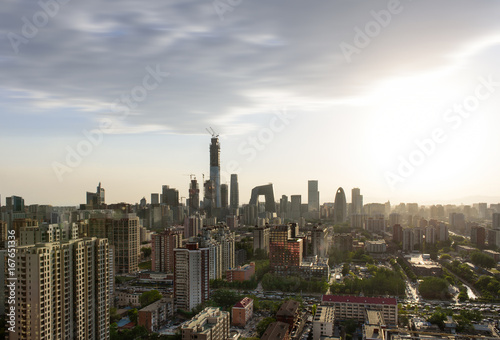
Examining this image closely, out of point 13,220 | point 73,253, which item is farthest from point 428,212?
point 73,253

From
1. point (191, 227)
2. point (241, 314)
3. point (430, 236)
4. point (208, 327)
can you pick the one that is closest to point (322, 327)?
point (241, 314)

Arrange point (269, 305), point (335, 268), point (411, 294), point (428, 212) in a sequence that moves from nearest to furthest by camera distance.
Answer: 1. point (269, 305)
2. point (411, 294)
3. point (335, 268)
4. point (428, 212)

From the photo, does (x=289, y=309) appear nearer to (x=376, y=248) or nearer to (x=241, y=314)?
(x=241, y=314)

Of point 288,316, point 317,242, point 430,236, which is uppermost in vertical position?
point 317,242

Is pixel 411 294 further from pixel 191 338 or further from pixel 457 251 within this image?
pixel 457 251

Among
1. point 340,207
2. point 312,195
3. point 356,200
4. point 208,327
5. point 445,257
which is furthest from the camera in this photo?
point 312,195

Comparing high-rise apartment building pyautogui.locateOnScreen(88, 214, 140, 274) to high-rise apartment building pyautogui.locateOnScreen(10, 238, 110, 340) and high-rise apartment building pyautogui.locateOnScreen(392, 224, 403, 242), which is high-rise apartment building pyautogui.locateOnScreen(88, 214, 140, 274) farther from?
high-rise apartment building pyautogui.locateOnScreen(392, 224, 403, 242)

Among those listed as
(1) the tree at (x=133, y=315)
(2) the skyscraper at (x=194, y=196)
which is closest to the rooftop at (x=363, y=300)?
(1) the tree at (x=133, y=315)
